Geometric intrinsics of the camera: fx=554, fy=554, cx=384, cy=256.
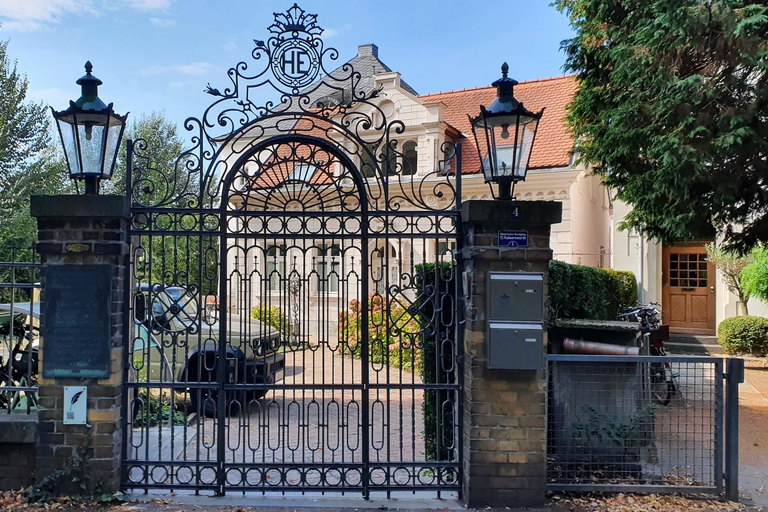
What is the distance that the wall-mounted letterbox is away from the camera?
4.24 meters

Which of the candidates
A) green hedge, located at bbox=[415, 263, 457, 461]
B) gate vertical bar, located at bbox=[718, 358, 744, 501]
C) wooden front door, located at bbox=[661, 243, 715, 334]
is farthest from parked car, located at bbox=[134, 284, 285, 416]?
wooden front door, located at bbox=[661, 243, 715, 334]

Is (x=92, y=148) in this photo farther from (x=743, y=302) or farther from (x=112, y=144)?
(x=743, y=302)

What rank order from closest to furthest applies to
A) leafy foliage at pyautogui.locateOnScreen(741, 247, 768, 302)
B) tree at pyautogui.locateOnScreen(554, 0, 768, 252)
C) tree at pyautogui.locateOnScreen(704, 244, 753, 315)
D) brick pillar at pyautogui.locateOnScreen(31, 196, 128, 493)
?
brick pillar at pyautogui.locateOnScreen(31, 196, 128, 493), tree at pyautogui.locateOnScreen(554, 0, 768, 252), leafy foliage at pyautogui.locateOnScreen(741, 247, 768, 302), tree at pyautogui.locateOnScreen(704, 244, 753, 315)

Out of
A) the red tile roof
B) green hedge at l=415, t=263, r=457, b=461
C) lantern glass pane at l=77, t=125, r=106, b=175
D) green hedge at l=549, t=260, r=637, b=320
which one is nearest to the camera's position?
lantern glass pane at l=77, t=125, r=106, b=175

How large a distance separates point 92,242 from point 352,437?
3694 mm

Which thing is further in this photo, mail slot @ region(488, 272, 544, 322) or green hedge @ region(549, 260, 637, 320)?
green hedge @ region(549, 260, 637, 320)

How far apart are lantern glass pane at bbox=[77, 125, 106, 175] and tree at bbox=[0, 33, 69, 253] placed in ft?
53.6

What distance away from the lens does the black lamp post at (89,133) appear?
4.42 m

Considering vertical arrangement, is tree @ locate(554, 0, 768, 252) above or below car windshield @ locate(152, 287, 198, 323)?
above

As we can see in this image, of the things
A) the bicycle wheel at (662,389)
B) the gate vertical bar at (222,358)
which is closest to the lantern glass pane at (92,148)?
the gate vertical bar at (222,358)

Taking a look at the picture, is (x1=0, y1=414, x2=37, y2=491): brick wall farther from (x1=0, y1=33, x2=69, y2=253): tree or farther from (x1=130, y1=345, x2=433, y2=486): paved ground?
(x1=0, y1=33, x2=69, y2=253): tree

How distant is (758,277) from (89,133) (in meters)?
11.6

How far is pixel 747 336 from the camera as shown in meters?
12.1

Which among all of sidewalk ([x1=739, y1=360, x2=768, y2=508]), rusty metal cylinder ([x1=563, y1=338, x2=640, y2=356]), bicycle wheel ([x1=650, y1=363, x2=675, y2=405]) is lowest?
sidewalk ([x1=739, y1=360, x2=768, y2=508])
